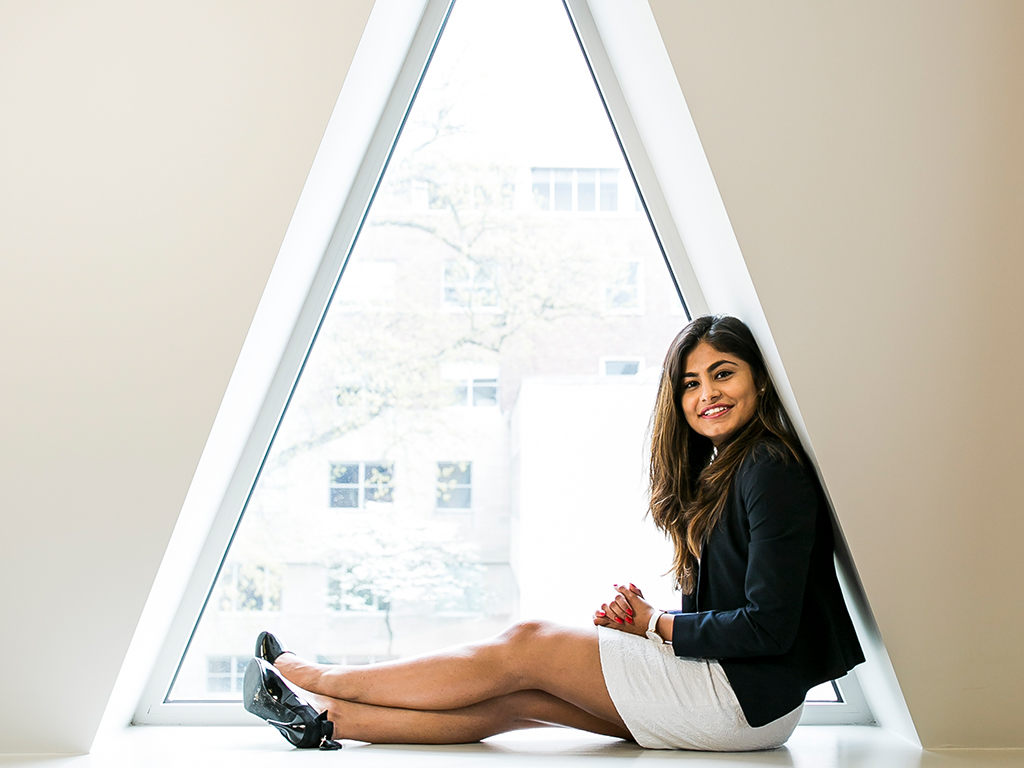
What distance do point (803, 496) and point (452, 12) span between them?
1.50 metres

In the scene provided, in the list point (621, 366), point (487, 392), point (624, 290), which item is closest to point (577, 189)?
point (624, 290)

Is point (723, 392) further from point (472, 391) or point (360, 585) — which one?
point (360, 585)

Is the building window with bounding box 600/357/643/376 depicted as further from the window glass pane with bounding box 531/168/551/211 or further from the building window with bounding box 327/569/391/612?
the building window with bounding box 327/569/391/612

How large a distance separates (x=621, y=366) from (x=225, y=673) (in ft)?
4.45

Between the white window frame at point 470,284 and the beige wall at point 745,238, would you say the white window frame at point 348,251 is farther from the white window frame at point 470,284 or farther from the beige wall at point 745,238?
the white window frame at point 470,284

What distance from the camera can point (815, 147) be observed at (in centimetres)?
168

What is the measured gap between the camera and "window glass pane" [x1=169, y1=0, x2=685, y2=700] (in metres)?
2.22

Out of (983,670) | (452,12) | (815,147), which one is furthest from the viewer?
(452,12)

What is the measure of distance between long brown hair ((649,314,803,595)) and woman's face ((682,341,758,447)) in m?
0.02

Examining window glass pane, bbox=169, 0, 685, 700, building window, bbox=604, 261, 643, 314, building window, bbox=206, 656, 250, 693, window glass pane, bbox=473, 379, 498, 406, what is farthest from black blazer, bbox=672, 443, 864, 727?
building window, bbox=206, 656, 250, 693

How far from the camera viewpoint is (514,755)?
1.79 m

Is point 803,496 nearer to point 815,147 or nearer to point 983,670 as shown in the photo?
point 983,670

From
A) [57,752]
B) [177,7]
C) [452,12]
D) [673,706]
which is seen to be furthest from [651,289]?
[57,752]

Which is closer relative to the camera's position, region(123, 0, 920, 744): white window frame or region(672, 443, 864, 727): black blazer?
region(672, 443, 864, 727): black blazer
